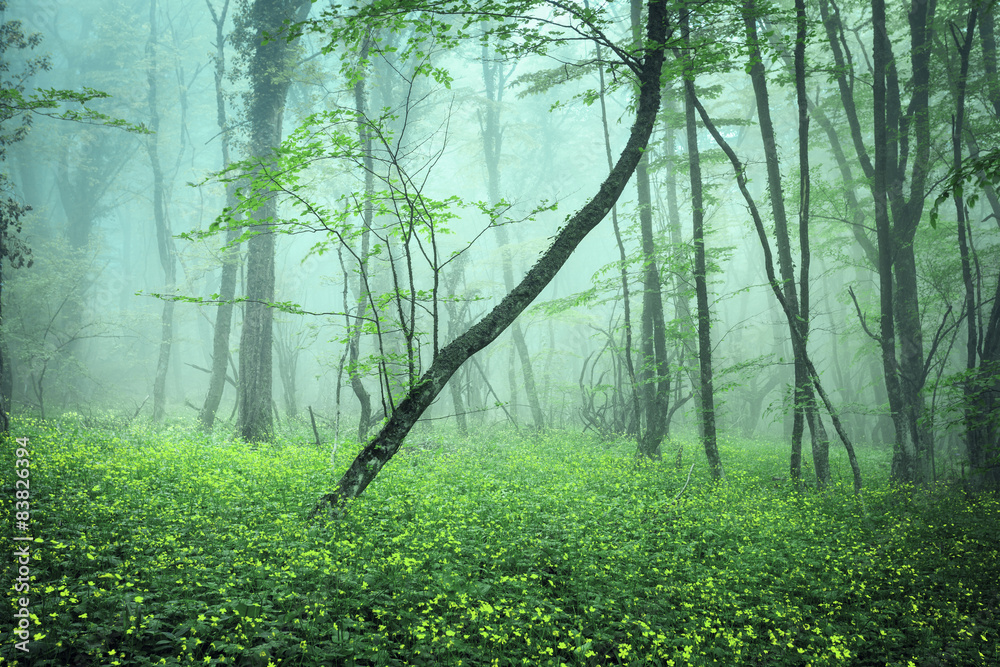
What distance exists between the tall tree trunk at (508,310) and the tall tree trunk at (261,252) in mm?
7766

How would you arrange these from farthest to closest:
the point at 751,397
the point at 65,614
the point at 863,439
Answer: the point at 751,397
the point at 863,439
the point at 65,614

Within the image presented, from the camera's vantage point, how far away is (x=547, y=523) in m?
6.27

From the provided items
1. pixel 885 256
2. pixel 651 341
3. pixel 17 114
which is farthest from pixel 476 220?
pixel 885 256

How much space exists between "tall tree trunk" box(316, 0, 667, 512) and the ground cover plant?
734 millimetres

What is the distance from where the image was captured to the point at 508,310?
5309mm

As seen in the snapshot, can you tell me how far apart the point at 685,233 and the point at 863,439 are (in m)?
10.9

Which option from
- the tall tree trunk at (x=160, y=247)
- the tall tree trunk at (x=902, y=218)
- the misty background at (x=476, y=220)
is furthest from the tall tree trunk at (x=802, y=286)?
the tall tree trunk at (x=160, y=247)

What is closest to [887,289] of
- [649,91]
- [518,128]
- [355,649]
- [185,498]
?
[649,91]

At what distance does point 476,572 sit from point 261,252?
36.2 ft

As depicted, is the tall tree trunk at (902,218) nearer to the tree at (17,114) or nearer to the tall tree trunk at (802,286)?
the tall tree trunk at (802,286)

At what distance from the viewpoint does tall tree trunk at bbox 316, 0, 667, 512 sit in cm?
512

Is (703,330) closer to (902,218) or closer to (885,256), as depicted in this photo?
(885,256)

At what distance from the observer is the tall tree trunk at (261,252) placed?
12.7 metres

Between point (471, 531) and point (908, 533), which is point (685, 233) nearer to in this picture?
point (908, 533)
